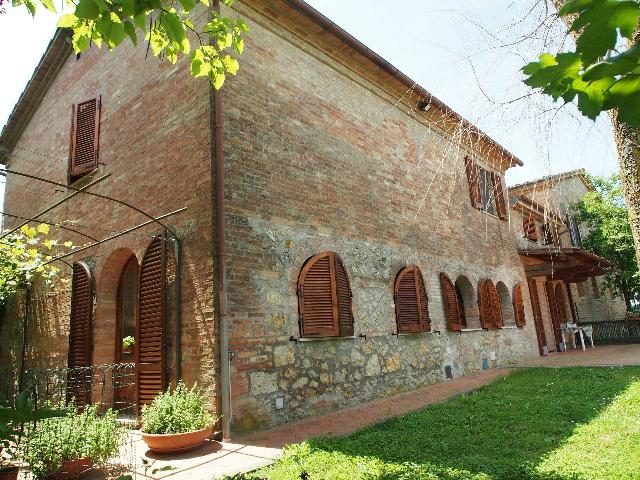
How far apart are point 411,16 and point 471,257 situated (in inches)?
352

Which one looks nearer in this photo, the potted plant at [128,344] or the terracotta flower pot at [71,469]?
the terracotta flower pot at [71,469]

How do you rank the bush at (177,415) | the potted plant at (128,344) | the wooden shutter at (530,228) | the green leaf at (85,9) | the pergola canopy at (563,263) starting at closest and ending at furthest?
the green leaf at (85,9) → the bush at (177,415) → the potted plant at (128,344) → the pergola canopy at (563,263) → the wooden shutter at (530,228)

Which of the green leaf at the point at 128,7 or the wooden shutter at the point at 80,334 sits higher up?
the green leaf at the point at 128,7

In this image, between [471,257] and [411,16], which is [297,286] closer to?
[411,16]

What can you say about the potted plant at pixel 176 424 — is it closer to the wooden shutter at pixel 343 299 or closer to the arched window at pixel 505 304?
the wooden shutter at pixel 343 299

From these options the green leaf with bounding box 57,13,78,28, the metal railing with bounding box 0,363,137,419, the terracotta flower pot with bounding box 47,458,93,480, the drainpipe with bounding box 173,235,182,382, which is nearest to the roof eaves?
the drainpipe with bounding box 173,235,182,382

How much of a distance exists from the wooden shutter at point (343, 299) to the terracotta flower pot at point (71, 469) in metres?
3.72

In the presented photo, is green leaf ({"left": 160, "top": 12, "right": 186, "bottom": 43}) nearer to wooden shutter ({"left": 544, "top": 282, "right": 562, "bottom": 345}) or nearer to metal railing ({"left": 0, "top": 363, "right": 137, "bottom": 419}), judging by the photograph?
metal railing ({"left": 0, "top": 363, "right": 137, "bottom": 419})

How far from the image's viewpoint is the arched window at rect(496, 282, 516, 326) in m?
11.8

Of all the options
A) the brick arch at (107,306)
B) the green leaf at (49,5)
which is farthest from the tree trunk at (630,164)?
the brick arch at (107,306)

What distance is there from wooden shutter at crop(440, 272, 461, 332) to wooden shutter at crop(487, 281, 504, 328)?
6.44 ft

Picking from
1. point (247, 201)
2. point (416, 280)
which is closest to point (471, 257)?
point (416, 280)

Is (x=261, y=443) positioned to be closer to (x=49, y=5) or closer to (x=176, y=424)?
(x=176, y=424)

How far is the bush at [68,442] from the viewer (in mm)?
3625
